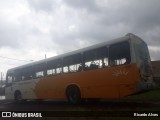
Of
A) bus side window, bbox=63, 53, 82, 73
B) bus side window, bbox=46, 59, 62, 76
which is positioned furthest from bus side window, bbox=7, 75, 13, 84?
bus side window, bbox=63, 53, 82, 73

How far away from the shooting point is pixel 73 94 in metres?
18.2

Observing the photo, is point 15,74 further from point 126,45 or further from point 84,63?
point 126,45

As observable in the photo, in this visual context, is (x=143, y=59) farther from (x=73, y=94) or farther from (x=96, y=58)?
(x=73, y=94)

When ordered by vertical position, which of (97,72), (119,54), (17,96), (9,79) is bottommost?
(17,96)

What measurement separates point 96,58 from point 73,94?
125 inches

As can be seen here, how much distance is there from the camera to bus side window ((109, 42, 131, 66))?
14.5 m

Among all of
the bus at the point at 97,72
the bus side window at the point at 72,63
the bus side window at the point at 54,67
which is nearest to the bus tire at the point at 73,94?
the bus at the point at 97,72

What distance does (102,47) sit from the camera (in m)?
15.9

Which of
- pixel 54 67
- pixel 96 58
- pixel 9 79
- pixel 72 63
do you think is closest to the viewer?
pixel 96 58

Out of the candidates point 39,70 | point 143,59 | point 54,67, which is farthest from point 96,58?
point 39,70

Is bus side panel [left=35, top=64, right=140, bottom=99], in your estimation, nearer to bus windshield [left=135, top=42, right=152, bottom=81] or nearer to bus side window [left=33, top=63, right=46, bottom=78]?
bus windshield [left=135, top=42, right=152, bottom=81]

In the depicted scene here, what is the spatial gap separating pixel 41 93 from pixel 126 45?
29.8ft

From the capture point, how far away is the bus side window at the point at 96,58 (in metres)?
15.7

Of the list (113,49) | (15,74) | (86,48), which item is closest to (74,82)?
(86,48)
